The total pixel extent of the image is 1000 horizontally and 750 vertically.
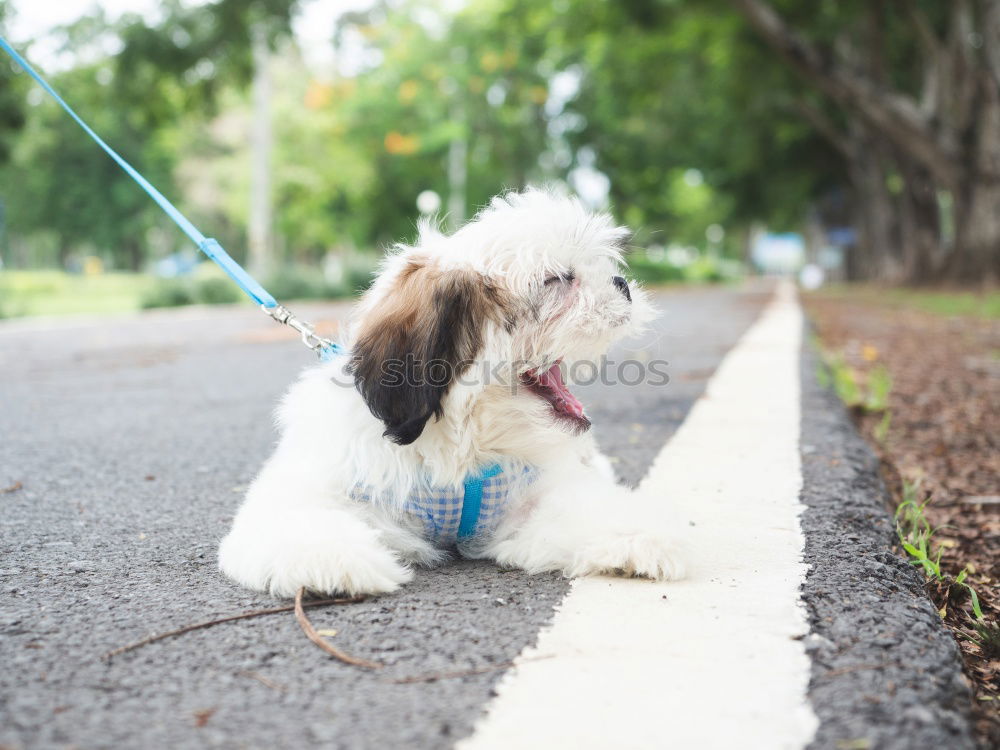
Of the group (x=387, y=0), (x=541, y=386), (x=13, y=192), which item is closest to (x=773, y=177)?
(x=387, y=0)

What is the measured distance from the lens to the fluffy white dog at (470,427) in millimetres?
2676

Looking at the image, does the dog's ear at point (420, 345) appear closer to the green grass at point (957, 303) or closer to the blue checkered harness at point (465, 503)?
the blue checkered harness at point (465, 503)

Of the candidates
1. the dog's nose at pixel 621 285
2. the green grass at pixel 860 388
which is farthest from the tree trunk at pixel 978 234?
the dog's nose at pixel 621 285

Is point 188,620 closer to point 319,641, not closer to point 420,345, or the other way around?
point 319,641

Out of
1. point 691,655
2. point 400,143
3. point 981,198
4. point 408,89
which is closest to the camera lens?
point 691,655

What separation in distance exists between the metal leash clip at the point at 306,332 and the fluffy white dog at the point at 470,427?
0.70ft

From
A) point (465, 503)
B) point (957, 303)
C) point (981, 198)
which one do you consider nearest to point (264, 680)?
point (465, 503)

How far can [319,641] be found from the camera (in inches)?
85.1

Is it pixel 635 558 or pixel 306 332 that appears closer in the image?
pixel 635 558

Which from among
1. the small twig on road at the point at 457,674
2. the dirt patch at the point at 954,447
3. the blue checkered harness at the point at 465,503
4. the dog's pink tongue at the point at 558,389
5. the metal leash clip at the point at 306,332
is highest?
the metal leash clip at the point at 306,332

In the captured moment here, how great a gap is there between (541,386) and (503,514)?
1.41 feet

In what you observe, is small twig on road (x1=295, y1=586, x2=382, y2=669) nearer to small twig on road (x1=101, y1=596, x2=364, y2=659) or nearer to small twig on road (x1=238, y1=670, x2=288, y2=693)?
small twig on road (x1=101, y1=596, x2=364, y2=659)

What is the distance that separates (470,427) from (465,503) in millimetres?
261

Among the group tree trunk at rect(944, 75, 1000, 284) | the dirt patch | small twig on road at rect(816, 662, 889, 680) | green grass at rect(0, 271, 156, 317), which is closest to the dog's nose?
the dirt patch
